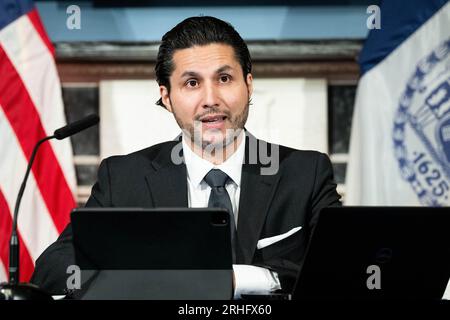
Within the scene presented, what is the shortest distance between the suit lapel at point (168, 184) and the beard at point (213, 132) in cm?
9

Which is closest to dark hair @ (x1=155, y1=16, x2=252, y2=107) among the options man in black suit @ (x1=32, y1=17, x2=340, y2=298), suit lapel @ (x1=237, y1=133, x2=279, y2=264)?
man in black suit @ (x1=32, y1=17, x2=340, y2=298)

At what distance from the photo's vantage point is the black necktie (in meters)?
1.89

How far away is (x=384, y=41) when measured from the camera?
9.63 feet

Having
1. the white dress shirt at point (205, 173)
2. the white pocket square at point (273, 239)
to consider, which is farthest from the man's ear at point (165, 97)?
the white pocket square at point (273, 239)

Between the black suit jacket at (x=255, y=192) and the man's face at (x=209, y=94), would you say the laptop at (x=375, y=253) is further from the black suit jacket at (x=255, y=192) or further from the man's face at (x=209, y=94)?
the man's face at (x=209, y=94)

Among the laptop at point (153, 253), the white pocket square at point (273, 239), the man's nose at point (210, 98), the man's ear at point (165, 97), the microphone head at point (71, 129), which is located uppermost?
the man's ear at point (165, 97)

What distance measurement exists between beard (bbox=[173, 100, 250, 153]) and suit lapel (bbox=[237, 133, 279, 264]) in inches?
3.5

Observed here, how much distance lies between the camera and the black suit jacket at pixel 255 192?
6.29 feet

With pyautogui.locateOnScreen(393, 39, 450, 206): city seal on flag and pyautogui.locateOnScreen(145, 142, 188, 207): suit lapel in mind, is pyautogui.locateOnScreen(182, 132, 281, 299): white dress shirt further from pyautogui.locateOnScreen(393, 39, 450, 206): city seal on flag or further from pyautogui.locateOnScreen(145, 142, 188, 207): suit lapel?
pyautogui.locateOnScreen(393, 39, 450, 206): city seal on flag

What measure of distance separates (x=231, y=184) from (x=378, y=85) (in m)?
1.11

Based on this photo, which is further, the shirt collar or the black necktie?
the shirt collar

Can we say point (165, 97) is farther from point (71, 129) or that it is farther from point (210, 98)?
point (71, 129)
